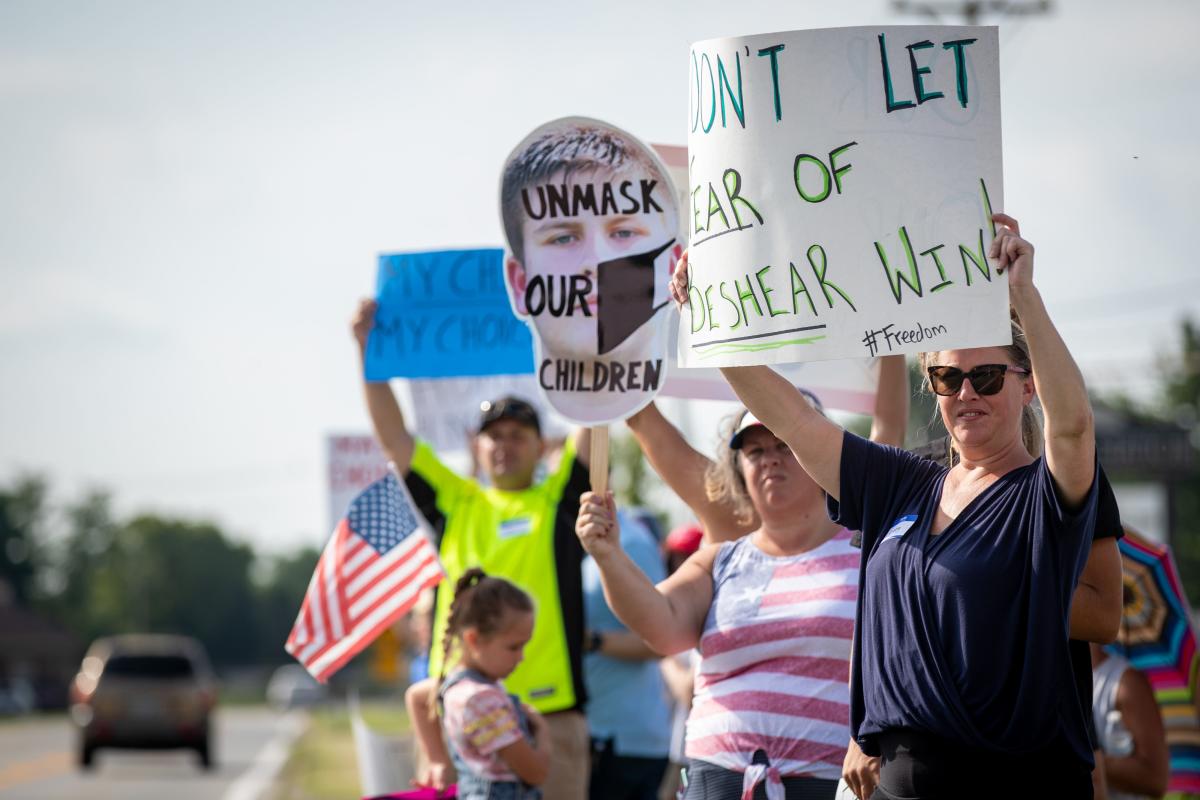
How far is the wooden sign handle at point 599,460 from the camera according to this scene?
4630 mm

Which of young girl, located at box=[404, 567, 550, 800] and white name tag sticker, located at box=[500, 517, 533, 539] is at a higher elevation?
white name tag sticker, located at box=[500, 517, 533, 539]

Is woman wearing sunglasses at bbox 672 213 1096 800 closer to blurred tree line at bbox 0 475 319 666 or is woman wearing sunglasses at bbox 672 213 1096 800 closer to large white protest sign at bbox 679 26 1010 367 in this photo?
large white protest sign at bbox 679 26 1010 367

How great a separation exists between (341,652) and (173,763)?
24197 millimetres

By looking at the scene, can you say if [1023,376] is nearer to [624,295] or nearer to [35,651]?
[624,295]

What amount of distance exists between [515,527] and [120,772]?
22.0 m

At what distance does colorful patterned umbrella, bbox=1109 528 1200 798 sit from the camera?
586 centimetres

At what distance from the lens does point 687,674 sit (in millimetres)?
7465

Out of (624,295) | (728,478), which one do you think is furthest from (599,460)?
(624,295)

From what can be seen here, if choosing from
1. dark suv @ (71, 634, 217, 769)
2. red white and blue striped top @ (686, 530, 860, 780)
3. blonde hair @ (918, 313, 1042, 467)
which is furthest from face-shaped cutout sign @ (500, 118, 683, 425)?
dark suv @ (71, 634, 217, 769)

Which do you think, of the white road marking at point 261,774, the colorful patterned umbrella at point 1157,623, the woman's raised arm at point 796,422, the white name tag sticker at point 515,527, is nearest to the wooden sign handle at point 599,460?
the woman's raised arm at point 796,422

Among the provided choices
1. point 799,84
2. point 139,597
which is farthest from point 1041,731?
point 139,597

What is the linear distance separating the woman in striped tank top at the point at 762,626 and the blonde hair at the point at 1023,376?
2.10 feet

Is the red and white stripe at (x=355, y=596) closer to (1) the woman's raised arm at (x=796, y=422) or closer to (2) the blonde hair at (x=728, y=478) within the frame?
(2) the blonde hair at (x=728, y=478)

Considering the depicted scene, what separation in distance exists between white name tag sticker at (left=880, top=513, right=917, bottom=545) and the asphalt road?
16.5 m
